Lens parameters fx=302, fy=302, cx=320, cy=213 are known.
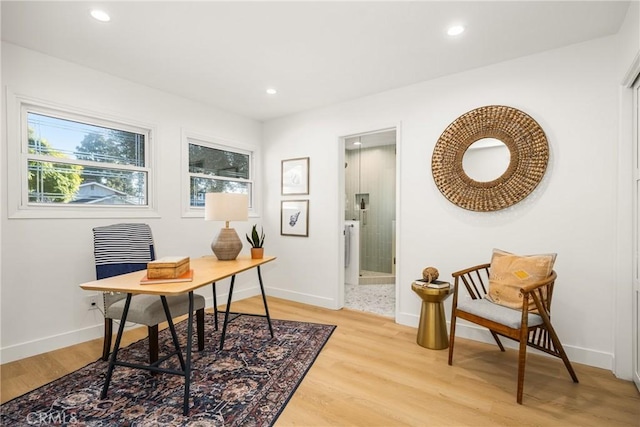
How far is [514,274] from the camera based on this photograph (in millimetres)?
2186

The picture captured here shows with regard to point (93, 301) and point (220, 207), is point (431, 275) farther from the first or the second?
point (93, 301)

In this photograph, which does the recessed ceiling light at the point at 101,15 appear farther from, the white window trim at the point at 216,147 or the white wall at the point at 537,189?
the white wall at the point at 537,189

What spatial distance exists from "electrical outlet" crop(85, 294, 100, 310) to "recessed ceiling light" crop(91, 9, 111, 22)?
226 cm

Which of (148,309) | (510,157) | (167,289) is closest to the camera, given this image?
(167,289)

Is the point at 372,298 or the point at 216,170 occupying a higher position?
the point at 216,170

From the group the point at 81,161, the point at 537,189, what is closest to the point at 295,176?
the point at 81,161

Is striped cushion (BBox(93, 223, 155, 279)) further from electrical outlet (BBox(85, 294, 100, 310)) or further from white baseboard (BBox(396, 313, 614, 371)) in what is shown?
white baseboard (BBox(396, 313, 614, 371))

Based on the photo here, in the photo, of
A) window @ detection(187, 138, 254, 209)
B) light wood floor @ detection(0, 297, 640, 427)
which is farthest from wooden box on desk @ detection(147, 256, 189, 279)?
window @ detection(187, 138, 254, 209)

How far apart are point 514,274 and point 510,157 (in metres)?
1.00

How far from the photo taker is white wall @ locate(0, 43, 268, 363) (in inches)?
91.7

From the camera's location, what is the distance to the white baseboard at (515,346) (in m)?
2.22

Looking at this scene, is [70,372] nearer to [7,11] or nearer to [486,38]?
[7,11]

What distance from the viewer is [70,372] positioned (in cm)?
216

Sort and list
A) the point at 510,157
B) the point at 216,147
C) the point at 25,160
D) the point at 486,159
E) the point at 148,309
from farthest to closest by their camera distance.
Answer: the point at 216,147
the point at 486,159
the point at 510,157
the point at 25,160
the point at 148,309
